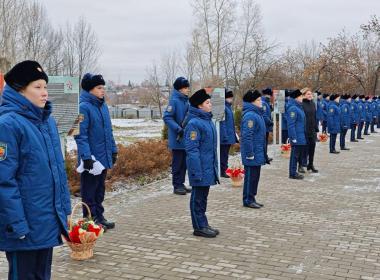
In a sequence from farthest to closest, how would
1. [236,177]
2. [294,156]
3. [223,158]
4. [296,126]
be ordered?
[223,158] < [294,156] < [296,126] < [236,177]

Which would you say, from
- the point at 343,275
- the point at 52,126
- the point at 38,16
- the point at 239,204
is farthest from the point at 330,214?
the point at 38,16

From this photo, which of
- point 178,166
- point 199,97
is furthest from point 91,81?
point 178,166

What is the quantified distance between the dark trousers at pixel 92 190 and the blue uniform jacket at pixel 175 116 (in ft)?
8.53

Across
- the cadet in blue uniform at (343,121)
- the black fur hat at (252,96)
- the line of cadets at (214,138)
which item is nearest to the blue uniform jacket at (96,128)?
the line of cadets at (214,138)

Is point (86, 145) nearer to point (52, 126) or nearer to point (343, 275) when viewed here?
point (52, 126)

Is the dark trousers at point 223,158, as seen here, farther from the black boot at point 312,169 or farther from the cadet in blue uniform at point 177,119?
the cadet in blue uniform at point 177,119

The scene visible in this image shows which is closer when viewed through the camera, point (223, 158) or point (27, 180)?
point (27, 180)

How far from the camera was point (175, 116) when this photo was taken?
9.00 meters

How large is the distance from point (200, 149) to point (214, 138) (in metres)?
0.26

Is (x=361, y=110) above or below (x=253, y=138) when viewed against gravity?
A: above

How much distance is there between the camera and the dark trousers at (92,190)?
20.8 ft

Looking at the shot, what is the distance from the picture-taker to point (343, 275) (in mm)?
5000

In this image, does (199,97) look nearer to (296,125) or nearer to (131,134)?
(296,125)

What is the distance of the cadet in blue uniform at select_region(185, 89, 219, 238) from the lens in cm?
620
